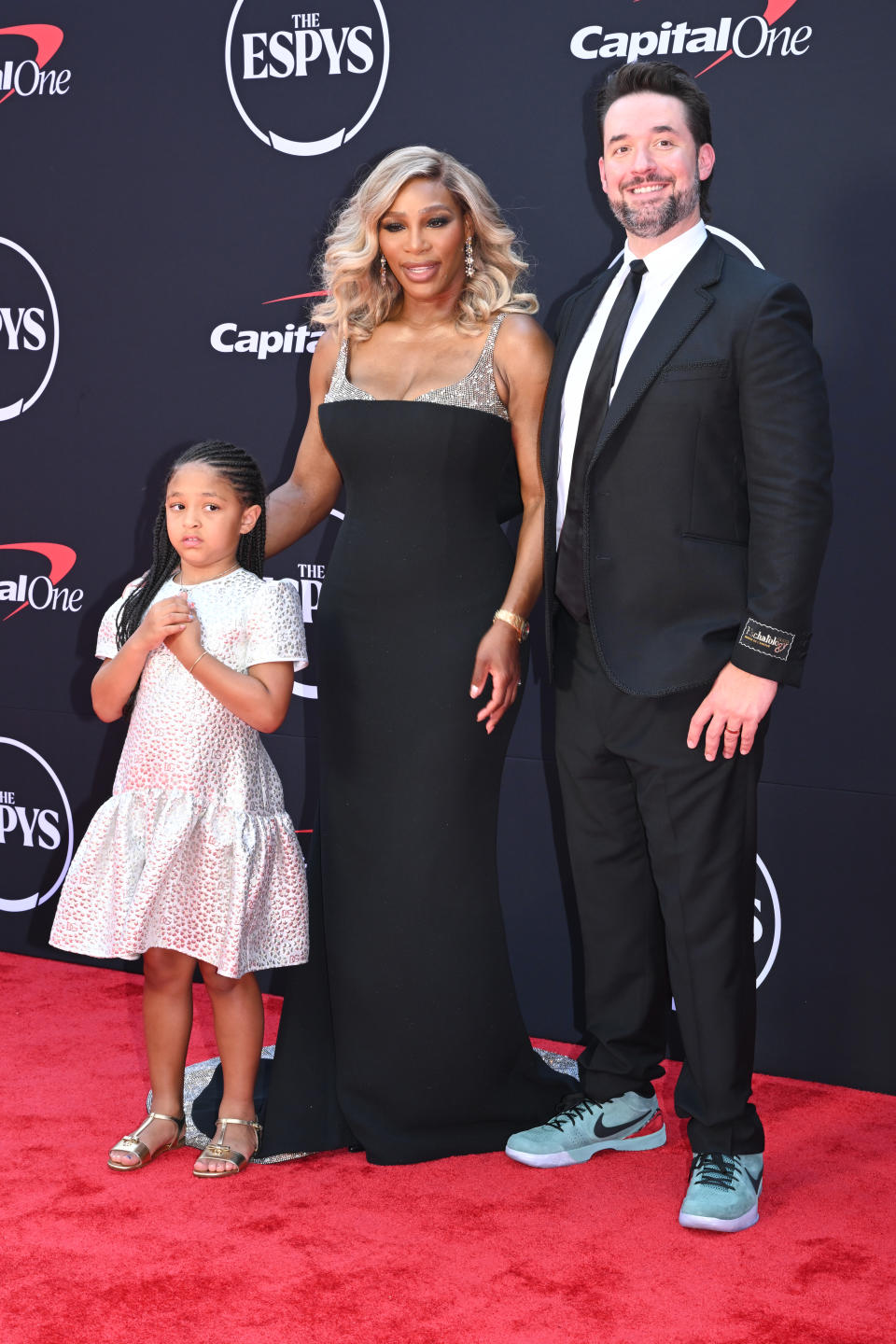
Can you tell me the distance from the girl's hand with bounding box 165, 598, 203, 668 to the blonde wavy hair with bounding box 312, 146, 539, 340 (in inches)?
26.1

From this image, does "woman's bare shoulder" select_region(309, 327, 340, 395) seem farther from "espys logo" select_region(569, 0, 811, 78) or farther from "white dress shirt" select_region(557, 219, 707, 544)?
"espys logo" select_region(569, 0, 811, 78)

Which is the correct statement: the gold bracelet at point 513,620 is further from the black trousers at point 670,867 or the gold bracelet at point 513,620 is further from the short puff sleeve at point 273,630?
the short puff sleeve at point 273,630

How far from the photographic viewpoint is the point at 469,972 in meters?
2.64

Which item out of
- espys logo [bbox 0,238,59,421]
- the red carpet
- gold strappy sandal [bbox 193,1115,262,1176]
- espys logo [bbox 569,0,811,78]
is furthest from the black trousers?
espys logo [bbox 0,238,59,421]

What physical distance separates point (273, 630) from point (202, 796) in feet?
1.07

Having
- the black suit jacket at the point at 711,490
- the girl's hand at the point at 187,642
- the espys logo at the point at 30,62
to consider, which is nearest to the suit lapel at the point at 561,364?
the black suit jacket at the point at 711,490

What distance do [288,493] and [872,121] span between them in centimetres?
145

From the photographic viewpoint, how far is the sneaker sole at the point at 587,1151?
2.60m

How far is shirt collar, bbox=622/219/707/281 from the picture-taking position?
2350 millimetres

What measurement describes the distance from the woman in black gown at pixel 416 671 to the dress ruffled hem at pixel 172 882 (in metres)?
0.22

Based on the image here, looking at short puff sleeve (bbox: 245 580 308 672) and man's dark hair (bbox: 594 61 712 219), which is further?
short puff sleeve (bbox: 245 580 308 672)

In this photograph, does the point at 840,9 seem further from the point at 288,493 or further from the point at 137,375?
the point at 137,375

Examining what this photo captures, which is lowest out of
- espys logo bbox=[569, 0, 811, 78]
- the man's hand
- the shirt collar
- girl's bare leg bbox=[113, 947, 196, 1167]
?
girl's bare leg bbox=[113, 947, 196, 1167]

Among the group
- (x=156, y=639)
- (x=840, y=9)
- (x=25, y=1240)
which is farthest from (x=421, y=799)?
(x=840, y=9)
